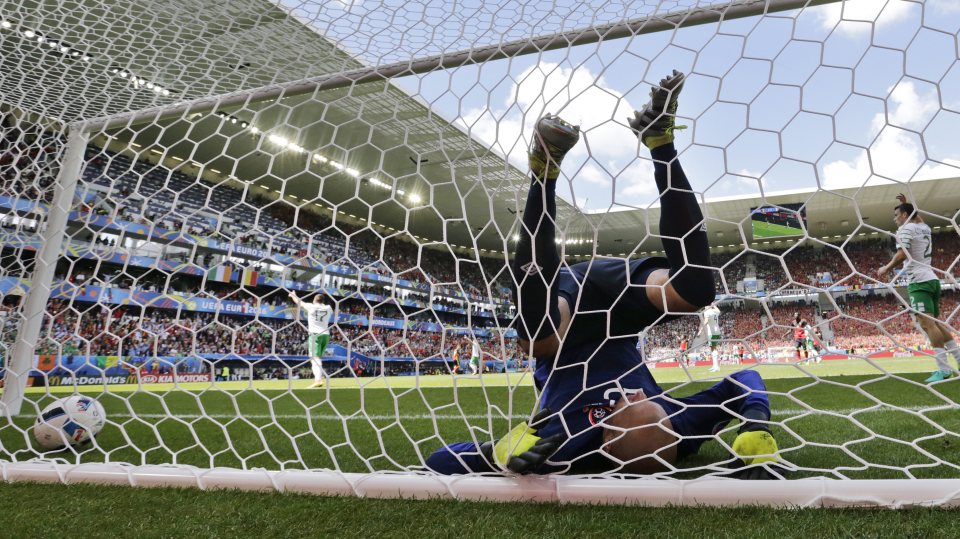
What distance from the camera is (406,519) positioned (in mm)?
1214

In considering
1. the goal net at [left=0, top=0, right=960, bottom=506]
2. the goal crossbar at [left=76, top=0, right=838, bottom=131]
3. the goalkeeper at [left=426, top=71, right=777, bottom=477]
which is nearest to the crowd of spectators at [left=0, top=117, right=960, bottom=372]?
the goal net at [left=0, top=0, right=960, bottom=506]

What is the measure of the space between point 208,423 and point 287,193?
147 cm

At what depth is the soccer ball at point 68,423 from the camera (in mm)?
2203

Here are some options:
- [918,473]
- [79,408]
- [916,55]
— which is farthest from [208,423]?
[916,55]

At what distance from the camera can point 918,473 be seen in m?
1.43

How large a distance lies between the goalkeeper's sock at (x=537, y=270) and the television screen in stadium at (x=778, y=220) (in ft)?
2.13

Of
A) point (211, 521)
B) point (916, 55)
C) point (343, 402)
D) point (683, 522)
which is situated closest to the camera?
point (683, 522)

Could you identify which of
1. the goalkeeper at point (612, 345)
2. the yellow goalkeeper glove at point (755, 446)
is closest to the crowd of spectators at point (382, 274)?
the goalkeeper at point (612, 345)

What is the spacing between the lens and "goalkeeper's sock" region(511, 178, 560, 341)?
1465 millimetres

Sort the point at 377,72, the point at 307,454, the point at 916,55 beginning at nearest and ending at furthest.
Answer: the point at 916,55 → the point at 307,454 → the point at 377,72

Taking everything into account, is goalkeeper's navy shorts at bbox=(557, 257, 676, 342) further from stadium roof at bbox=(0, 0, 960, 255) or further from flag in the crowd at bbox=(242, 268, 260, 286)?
flag in the crowd at bbox=(242, 268, 260, 286)

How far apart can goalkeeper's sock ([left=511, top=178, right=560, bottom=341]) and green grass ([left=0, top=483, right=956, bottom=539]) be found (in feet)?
1.53

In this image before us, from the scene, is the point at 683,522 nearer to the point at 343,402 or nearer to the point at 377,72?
the point at 377,72

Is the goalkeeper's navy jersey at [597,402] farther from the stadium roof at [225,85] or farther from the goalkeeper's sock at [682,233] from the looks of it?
the stadium roof at [225,85]
